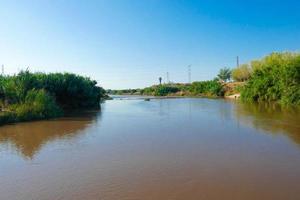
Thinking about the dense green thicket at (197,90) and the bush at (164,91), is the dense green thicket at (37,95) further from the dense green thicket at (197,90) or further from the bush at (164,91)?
the bush at (164,91)

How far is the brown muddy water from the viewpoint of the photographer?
6.20 metres

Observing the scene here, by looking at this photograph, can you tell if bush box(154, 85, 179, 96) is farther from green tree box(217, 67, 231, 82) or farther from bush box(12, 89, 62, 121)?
bush box(12, 89, 62, 121)

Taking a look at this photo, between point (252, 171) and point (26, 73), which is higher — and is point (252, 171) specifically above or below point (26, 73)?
below

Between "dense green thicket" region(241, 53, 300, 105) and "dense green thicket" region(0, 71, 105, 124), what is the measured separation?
21.5 meters

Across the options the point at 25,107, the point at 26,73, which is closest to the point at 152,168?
the point at 25,107

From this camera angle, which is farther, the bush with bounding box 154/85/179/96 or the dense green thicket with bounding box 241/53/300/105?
the bush with bounding box 154/85/179/96

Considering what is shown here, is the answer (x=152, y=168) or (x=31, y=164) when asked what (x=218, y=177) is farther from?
(x=31, y=164)

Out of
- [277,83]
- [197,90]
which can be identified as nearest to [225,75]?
[197,90]

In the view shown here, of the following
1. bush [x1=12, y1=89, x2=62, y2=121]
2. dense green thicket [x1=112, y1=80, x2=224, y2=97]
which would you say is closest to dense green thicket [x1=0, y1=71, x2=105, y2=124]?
bush [x1=12, y1=89, x2=62, y2=121]

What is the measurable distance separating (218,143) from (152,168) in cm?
404

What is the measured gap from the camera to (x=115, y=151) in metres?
10.1

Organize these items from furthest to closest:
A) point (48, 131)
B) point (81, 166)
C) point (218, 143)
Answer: point (48, 131) → point (218, 143) → point (81, 166)

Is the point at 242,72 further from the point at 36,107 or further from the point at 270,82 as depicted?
the point at 36,107

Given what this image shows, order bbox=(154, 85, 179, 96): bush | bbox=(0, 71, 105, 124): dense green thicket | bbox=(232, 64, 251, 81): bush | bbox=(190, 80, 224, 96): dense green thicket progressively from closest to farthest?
bbox=(0, 71, 105, 124): dense green thicket, bbox=(190, 80, 224, 96): dense green thicket, bbox=(232, 64, 251, 81): bush, bbox=(154, 85, 179, 96): bush
